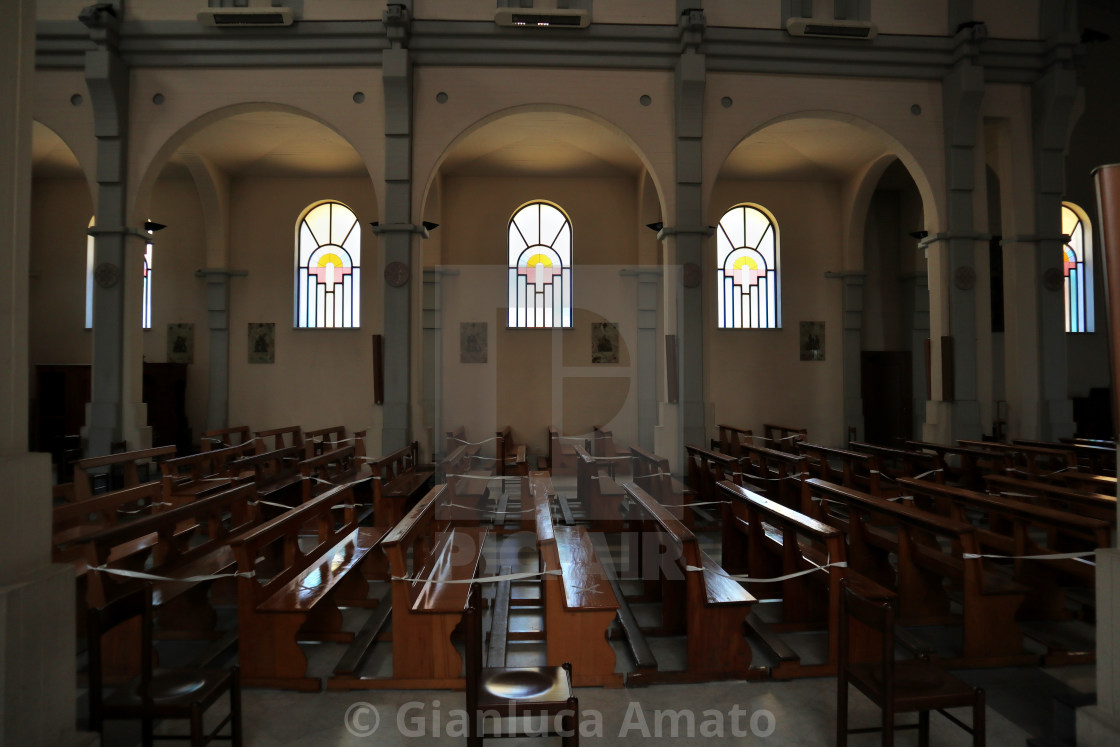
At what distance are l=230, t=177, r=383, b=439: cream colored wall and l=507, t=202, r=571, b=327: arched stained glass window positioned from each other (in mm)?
2822

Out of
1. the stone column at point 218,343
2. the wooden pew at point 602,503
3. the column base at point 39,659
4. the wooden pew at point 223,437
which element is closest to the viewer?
the column base at point 39,659

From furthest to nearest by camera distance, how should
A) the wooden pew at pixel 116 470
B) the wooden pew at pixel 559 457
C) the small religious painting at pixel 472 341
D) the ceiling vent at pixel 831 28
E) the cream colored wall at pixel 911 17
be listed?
the small religious painting at pixel 472 341 < the wooden pew at pixel 559 457 < the cream colored wall at pixel 911 17 < the ceiling vent at pixel 831 28 < the wooden pew at pixel 116 470

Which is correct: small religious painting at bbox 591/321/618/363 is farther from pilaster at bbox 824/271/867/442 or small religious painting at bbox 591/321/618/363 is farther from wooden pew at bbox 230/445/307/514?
wooden pew at bbox 230/445/307/514

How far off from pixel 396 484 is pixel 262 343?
7.98m

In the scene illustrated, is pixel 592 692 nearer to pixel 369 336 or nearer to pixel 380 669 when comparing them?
pixel 380 669

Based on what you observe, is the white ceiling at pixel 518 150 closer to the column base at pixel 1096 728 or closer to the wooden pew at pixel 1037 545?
the wooden pew at pixel 1037 545

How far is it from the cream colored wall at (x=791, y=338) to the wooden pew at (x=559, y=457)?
4.02 meters

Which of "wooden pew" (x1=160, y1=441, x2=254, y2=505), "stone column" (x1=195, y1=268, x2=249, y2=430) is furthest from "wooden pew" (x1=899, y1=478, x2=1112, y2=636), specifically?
"stone column" (x1=195, y1=268, x2=249, y2=430)

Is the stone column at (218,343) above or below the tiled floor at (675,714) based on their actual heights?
above

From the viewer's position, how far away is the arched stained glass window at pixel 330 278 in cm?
1345

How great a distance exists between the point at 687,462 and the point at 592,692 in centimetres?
616

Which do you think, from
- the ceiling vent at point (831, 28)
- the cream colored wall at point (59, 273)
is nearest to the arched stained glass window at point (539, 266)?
the ceiling vent at point (831, 28)

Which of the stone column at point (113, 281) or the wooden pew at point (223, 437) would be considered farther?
the stone column at point (113, 281)

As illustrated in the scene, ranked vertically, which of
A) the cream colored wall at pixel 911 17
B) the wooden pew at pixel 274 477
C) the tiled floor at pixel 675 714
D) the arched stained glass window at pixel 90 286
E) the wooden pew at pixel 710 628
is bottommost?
the tiled floor at pixel 675 714
